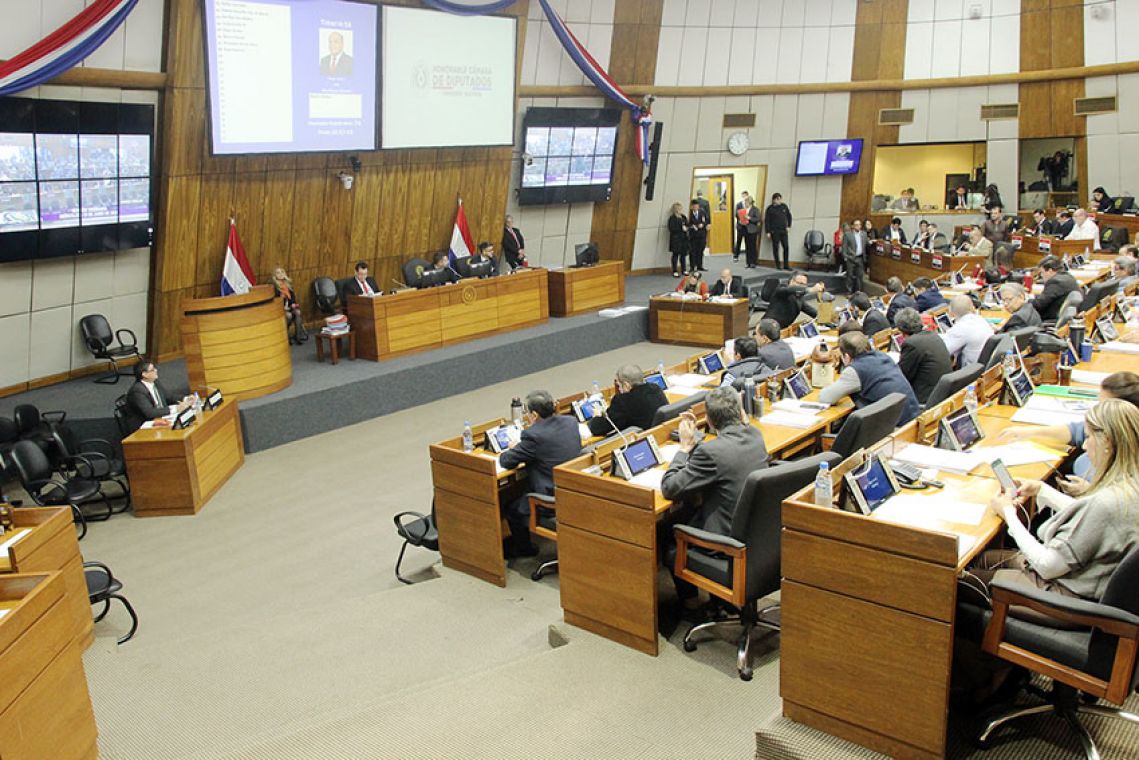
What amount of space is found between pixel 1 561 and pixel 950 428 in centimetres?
428

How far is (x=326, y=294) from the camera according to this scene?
36.7 ft

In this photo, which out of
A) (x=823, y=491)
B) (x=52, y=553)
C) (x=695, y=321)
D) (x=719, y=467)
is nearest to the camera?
(x=823, y=491)

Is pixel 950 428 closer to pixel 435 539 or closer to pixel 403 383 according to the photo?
pixel 435 539

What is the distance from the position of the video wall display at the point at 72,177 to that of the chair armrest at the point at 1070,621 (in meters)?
8.65

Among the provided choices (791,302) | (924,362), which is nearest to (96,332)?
(791,302)

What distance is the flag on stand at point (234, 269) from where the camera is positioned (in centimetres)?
1027

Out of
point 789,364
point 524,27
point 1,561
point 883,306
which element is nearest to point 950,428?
point 789,364

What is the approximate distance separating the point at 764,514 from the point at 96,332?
7.78 metres

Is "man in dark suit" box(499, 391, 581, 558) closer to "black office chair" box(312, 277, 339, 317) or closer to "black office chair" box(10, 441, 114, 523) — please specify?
"black office chair" box(10, 441, 114, 523)

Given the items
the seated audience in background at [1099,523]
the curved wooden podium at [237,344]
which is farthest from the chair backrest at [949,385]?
the curved wooden podium at [237,344]

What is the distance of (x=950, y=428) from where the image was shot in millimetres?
4457

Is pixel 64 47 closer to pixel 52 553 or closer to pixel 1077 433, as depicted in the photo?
pixel 52 553

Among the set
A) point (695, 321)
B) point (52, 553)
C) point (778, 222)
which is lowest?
point (52, 553)

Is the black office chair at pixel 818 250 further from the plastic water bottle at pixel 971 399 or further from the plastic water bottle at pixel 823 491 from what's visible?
the plastic water bottle at pixel 823 491
